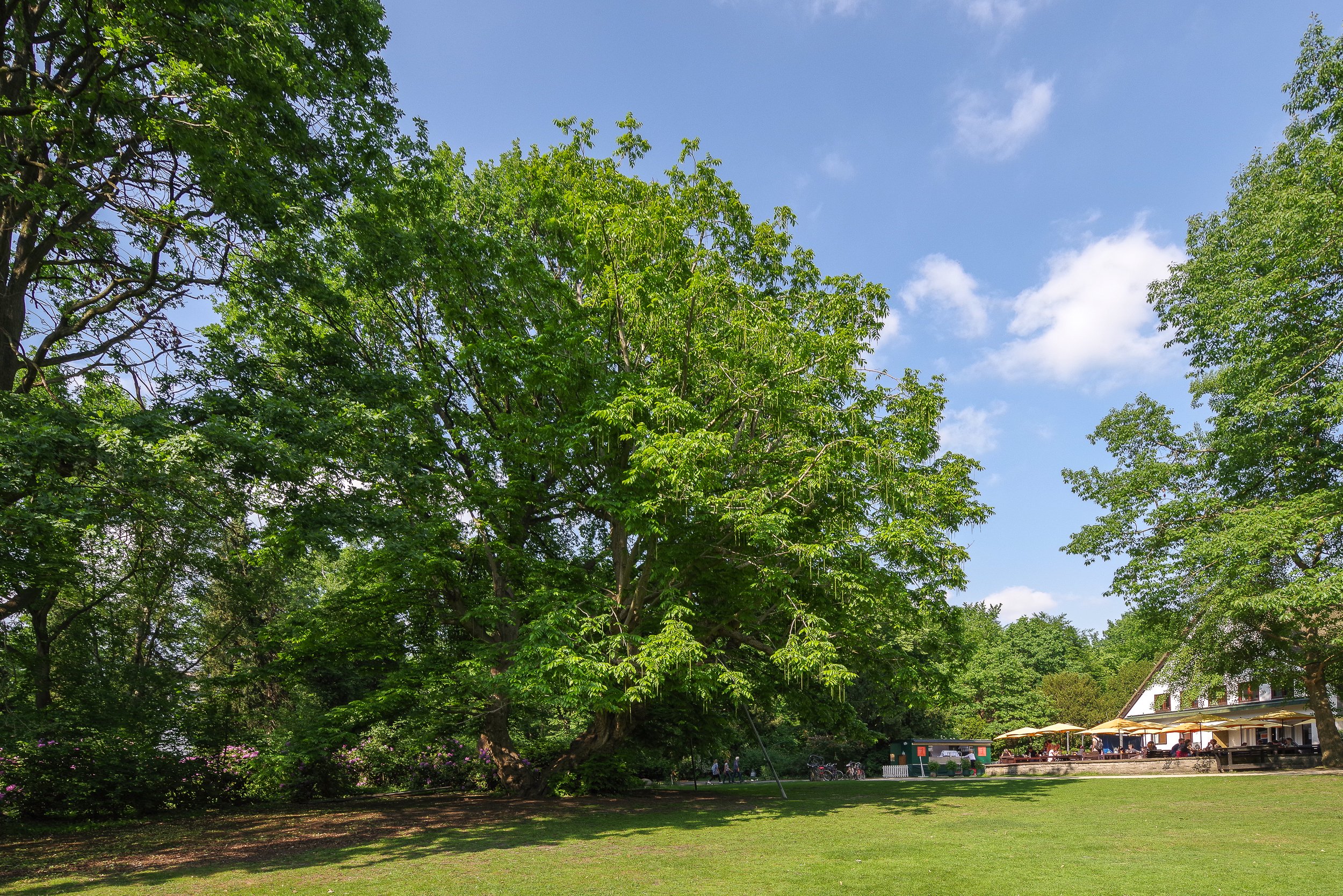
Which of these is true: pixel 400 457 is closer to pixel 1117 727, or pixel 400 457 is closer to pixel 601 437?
pixel 601 437

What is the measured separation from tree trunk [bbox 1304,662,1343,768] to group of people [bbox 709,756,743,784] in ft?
74.5

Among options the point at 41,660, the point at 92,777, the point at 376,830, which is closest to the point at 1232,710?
the point at 376,830

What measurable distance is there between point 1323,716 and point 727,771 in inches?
938

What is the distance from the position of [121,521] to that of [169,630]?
1300 centimetres

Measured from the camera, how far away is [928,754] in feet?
116

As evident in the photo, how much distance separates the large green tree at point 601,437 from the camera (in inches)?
506

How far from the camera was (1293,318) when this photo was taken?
899 inches

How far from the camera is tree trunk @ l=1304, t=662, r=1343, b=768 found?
80.0 feet

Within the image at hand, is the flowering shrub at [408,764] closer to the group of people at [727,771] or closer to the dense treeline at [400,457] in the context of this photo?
the dense treeline at [400,457]

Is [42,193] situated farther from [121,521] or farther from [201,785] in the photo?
[201,785]

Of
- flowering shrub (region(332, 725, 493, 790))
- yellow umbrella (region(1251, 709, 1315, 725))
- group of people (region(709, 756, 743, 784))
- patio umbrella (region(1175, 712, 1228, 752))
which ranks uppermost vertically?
yellow umbrella (region(1251, 709, 1315, 725))

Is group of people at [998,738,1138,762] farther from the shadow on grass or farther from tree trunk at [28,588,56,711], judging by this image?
tree trunk at [28,588,56,711]

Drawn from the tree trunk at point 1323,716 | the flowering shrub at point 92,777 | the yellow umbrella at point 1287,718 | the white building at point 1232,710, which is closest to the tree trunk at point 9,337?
the flowering shrub at point 92,777

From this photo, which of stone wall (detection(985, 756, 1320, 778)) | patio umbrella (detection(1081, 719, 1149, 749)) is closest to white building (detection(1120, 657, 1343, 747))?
patio umbrella (detection(1081, 719, 1149, 749))
